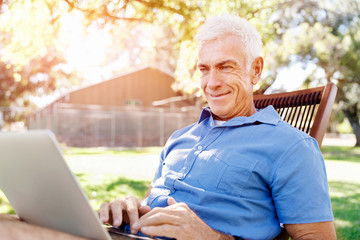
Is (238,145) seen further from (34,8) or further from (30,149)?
(34,8)

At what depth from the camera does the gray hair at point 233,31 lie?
6.64 feet

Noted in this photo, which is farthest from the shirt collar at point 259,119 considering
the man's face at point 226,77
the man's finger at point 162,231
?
the man's finger at point 162,231

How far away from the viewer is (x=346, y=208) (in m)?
5.38

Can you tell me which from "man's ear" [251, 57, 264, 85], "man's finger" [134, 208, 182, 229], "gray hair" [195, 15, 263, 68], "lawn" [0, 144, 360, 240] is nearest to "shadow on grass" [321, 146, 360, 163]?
"lawn" [0, 144, 360, 240]

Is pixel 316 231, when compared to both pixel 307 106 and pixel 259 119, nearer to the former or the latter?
pixel 259 119

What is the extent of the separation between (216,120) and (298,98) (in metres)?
0.84

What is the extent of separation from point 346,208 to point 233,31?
14.1 ft

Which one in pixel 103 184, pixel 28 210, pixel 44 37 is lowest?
pixel 103 184

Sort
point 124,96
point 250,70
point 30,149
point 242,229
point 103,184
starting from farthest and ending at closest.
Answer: point 124,96 < point 103,184 < point 250,70 < point 242,229 < point 30,149

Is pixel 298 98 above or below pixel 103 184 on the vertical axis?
above

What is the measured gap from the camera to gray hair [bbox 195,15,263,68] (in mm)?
2023

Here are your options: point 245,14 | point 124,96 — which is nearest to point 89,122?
point 124,96

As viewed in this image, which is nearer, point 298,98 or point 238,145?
point 238,145

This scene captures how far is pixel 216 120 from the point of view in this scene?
227 centimetres
